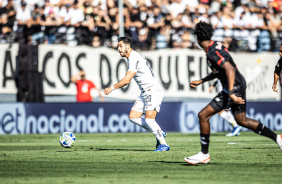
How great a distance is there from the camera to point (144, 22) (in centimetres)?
2325

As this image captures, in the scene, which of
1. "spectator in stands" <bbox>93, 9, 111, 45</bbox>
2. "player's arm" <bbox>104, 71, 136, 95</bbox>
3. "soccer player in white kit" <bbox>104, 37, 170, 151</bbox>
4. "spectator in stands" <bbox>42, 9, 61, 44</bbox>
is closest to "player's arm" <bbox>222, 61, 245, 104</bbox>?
"player's arm" <bbox>104, 71, 136, 95</bbox>

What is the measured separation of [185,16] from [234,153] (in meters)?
12.6

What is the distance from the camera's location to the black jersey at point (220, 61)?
9.41 metres

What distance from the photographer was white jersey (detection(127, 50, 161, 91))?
1241 centimetres

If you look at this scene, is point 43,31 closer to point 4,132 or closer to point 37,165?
Result: point 4,132

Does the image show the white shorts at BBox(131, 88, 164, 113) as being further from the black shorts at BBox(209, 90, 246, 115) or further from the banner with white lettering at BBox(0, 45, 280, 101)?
the banner with white lettering at BBox(0, 45, 280, 101)

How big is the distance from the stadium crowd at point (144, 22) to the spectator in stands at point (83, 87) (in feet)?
4.48

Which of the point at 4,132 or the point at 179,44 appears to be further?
the point at 179,44

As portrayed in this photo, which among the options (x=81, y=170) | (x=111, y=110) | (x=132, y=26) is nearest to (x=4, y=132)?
(x=111, y=110)

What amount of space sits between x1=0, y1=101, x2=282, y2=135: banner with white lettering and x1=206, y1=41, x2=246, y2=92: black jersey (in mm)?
12779

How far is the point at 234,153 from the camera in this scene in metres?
12.1

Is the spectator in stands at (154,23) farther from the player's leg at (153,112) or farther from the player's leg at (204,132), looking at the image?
the player's leg at (204,132)

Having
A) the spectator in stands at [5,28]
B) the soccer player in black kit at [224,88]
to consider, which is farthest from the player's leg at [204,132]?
the spectator in stands at [5,28]

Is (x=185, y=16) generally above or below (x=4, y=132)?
above
